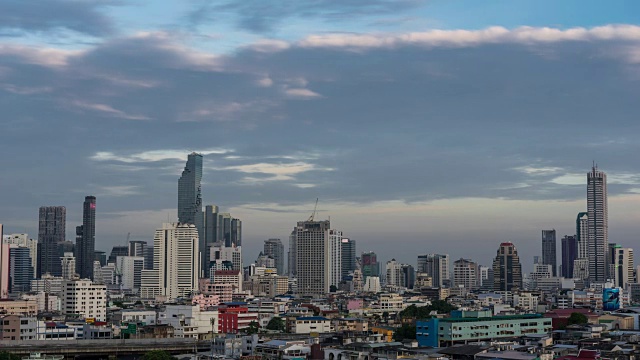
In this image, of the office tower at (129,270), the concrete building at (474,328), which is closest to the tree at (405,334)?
the concrete building at (474,328)

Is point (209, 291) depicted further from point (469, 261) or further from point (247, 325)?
point (469, 261)

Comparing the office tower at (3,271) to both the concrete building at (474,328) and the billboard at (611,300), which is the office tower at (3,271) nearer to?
the billboard at (611,300)

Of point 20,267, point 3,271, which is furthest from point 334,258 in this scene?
point 3,271

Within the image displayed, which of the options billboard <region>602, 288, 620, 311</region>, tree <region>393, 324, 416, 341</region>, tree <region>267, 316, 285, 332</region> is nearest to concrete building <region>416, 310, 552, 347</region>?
tree <region>393, 324, 416, 341</region>

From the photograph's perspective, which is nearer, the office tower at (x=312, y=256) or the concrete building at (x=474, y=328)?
the concrete building at (x=474, y=328)

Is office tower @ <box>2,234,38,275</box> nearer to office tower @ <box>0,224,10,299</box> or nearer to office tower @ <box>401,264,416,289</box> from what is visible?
office tower @ <box>0,224,10,299</box>
